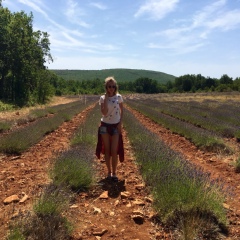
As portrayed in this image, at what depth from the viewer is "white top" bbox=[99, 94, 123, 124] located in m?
4.88

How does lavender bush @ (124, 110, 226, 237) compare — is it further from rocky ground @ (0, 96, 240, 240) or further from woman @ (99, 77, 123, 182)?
woman @ (99, 77, 123, 182)

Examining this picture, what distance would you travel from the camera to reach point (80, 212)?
3.61 m

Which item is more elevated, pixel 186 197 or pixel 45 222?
pixel 186 197

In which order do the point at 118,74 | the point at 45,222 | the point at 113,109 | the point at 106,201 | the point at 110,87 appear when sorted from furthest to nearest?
1. the point at 118,74
2. the point at 113,109
3. the point at 110,87
4. the point at 106,201
5. the point at 45,222

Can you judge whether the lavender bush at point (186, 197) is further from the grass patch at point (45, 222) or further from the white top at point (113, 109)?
the white top at point (113, 109)

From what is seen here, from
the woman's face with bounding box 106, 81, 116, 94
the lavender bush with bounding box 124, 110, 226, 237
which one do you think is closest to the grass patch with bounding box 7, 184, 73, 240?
the lavender bush with bounding box 124, 110, 226, 237

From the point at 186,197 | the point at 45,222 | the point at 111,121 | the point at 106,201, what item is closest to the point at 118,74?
the point at 111,121

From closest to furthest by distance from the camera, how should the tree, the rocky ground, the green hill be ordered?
the rocky ground < the tree < the green hill

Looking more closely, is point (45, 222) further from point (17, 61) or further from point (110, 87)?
point (17, 61)

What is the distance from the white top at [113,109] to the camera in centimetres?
488

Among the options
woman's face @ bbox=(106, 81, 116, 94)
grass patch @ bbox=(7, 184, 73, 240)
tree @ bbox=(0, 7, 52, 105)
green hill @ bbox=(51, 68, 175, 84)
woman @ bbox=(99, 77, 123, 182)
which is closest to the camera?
grass patch @ bbox=(7, 184, 73, 240)

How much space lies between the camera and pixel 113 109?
4.92 m

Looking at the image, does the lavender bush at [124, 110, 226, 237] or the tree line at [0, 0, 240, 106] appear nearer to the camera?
the lavender bush at [124, 110, 226, 237]

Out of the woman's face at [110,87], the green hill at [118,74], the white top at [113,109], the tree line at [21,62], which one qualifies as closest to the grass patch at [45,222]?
the white top at [113,109]
